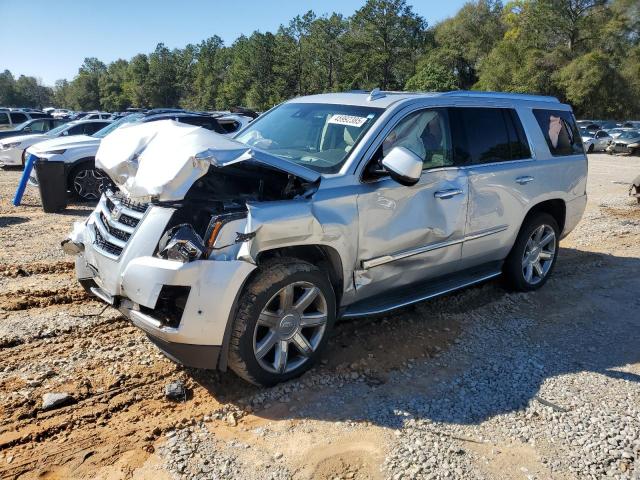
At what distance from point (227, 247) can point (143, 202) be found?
676 millimetres

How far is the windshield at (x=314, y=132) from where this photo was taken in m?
3.89

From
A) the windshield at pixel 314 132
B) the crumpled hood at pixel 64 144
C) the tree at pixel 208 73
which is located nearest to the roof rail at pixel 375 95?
the windshield at pixel 314 132

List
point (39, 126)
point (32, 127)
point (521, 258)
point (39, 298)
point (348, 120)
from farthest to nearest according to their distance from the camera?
1. point (39, 126)
2. point (32, 127)
3. point (521, 258)
4. point (39, 298)
5. point (348, 120)

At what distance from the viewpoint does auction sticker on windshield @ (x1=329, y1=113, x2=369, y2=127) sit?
4027 millimetres

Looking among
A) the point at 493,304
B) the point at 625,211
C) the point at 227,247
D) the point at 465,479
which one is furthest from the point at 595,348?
the point at 625,211

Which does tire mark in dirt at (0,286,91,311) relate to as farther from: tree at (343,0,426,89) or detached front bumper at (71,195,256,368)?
tree at (343,0,426,89)

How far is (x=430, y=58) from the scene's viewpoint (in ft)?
214

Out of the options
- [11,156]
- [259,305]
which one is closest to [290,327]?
[259,305]

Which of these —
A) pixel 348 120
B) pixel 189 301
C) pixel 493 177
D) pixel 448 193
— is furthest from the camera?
pixel 493 177

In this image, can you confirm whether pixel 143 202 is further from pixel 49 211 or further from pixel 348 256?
pixel 49 211

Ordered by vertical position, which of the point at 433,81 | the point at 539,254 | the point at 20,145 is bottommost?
the point at 539,254

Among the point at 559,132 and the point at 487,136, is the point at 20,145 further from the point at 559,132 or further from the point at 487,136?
the point at 559,132

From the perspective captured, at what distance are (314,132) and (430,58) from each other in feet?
217

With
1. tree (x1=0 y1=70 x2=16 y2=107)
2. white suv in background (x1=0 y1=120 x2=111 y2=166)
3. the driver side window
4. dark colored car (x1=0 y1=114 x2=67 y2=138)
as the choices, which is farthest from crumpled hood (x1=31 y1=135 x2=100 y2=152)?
tree (x1=0 y1=70 x2=16 y2=107)
